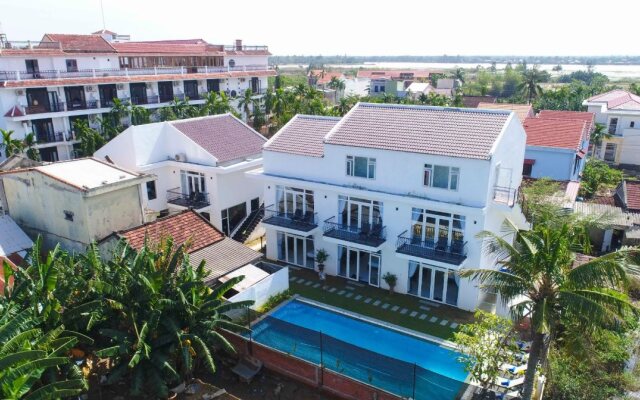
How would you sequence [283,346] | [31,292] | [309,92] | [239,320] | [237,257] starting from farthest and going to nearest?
[309,92]
[237,257]
[239,320]
[283,346]
[31,292]

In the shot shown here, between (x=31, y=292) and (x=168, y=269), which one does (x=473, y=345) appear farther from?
(x=31, y=292)

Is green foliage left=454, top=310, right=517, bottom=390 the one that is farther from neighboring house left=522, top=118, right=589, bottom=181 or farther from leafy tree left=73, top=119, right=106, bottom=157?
leafy tree left=73, top=119, right=106, bottom=157

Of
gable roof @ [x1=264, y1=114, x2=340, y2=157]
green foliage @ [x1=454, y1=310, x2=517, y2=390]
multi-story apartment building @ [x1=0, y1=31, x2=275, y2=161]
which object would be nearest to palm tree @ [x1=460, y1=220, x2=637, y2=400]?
green foliage @ [x1=454, y1=310, x2=517, y2=390]

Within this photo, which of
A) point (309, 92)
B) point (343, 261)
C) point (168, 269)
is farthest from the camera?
point (309, 92)

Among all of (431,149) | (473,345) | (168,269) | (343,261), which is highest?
(431,149)

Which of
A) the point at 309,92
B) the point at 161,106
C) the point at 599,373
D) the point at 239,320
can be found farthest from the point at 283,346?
the point at 309,92

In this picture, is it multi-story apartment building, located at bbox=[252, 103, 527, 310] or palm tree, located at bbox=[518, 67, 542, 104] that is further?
palm tree, located at bbox=[518, 67, 542, 104]
